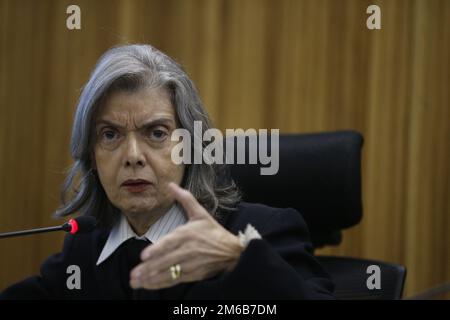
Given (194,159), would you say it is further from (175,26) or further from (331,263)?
(175,26)

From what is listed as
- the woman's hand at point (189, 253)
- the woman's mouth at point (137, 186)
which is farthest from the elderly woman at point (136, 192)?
the woman's hand at point (189, 253)

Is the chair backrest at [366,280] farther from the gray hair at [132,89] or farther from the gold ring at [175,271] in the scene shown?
the gold ring at [175,271]

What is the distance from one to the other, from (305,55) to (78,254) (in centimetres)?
166

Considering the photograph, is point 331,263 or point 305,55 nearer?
point 331,263

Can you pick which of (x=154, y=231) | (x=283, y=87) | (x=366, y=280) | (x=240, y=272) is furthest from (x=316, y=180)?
(x=283, y=87)

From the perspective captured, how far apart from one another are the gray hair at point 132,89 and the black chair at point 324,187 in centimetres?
16

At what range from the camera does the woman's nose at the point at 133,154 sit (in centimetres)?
157

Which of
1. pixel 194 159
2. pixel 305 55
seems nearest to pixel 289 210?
pixel 194 159

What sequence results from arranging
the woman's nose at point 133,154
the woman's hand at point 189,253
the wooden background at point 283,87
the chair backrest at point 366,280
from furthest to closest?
the wooden background at point 283,87
the chair backrest at point 366,280
the woman's nose at point 133,154
the woman's hand at point 189,253

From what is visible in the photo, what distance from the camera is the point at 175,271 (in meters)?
1.22

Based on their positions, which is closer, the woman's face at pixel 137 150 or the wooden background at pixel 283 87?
the woman's face at pixel 137 150

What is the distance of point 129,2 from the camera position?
312cm

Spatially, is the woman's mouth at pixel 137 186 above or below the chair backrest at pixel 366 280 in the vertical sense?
above
